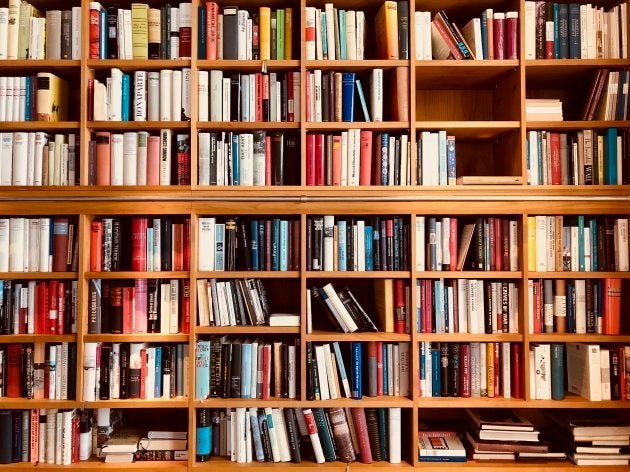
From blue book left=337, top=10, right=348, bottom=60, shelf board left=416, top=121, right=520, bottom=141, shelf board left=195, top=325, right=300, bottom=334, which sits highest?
blue book left=337, top=10, right=348, bottom=60

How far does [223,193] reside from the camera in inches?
84.9

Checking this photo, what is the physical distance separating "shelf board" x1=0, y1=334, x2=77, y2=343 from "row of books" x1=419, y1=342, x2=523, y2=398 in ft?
4.90

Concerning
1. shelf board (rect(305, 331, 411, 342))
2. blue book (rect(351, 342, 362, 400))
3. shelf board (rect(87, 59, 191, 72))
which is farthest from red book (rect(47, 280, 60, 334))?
blue book (rect(351, 342, 362, 400))

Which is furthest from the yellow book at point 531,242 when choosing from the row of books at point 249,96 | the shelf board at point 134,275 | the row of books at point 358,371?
the shelf board at point 134,275

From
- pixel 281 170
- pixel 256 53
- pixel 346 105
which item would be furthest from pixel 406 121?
pixel 256 53

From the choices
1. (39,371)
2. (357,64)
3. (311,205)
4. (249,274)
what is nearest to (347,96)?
(357,64)

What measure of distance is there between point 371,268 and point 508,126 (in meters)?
0.84

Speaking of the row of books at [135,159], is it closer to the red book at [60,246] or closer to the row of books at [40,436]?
the red book at [60,246]

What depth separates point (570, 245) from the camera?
218 cm

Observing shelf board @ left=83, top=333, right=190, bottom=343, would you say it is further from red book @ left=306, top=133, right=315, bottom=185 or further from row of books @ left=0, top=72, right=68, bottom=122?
row of books @ left=0, top=72, right=68, bottom=122

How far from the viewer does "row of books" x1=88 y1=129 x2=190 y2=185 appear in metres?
2.18

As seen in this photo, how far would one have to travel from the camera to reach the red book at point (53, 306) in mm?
2182

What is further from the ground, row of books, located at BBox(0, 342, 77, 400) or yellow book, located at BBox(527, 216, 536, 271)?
yellow book, located at BBox(527, 216, 536, 271)

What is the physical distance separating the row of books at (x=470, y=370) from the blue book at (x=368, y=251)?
1.32ft
